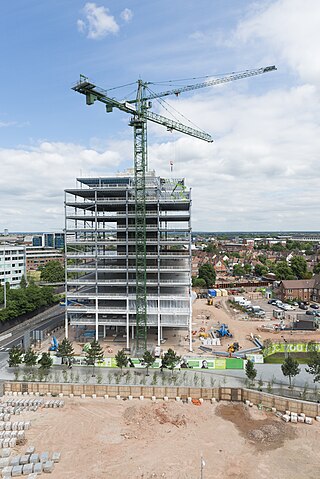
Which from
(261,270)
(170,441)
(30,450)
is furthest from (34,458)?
(261,270)

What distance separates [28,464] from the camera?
25.3 metres

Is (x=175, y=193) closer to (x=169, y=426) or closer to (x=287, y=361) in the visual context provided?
(x=287, y=361)

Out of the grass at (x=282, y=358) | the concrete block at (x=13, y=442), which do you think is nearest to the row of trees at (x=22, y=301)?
the concrete block at (x=13, y=442)

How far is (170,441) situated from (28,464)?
37.7 feet

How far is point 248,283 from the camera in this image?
110 m

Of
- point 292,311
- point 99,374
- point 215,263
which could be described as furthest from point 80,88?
point 215,263

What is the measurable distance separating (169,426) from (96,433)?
6710 millimetres

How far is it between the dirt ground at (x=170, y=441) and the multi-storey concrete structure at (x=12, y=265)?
7828 cm

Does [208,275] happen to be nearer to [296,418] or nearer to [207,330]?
[207,330]

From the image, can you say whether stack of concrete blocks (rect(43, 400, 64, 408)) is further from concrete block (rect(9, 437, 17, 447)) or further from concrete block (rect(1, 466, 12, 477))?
concrete block (rect(1, 466, 12, 477))

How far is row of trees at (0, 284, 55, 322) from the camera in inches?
2489

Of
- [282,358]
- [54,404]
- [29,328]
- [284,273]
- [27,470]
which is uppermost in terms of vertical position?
[284,273]

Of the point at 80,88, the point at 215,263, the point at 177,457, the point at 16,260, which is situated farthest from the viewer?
the point at 215,263

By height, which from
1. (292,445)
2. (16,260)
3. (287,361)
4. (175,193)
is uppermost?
(175,193)
